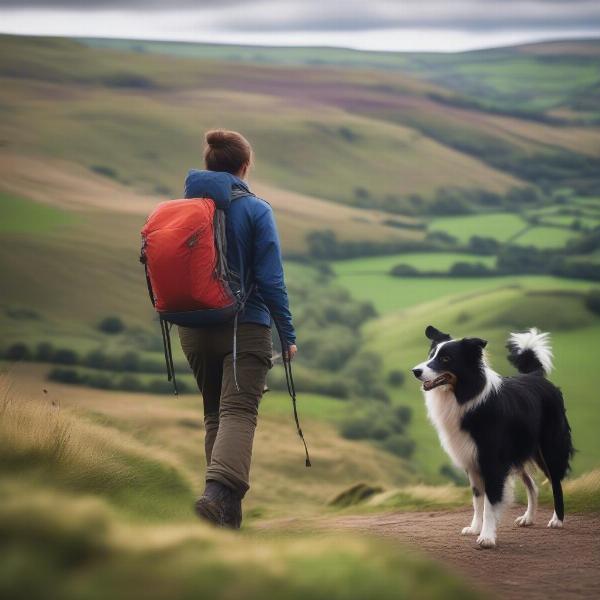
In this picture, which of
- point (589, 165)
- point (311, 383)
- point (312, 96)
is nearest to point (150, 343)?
point (311, 383)

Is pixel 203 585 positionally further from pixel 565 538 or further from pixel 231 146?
pixel 565 538

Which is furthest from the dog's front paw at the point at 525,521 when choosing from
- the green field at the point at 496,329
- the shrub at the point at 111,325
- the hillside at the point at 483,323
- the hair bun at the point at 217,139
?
the shrub at the point at 111,325

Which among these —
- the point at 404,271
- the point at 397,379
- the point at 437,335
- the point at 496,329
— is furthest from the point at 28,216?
the point at 437,335

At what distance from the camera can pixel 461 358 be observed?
8844 millimetres

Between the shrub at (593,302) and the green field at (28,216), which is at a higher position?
the green field at (28,216)

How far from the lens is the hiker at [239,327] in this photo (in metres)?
7.88

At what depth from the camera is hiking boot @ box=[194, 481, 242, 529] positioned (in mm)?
7652

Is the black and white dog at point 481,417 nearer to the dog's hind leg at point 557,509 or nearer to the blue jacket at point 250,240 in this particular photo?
the dog's hind leg at point 557,509

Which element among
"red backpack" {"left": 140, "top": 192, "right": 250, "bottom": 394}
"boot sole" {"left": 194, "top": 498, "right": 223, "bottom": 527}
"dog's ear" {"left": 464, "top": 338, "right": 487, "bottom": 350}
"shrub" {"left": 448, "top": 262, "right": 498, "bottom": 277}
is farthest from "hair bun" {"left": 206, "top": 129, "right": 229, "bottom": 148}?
"shrub" {"left": 448, "top": 262, "right": 498, "bottom": 277}

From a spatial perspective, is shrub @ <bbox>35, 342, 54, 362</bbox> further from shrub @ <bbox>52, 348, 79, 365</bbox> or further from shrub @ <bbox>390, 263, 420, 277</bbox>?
shrub @ <bbox>390, 263, 420, 277</bbox>

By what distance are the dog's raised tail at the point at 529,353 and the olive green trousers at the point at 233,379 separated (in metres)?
3.13

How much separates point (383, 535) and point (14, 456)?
131 inches

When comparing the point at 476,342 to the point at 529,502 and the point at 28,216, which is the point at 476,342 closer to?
the point at 529,502

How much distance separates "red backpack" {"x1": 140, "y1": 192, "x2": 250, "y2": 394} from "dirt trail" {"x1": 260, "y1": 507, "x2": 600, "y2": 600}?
8.55 ft
